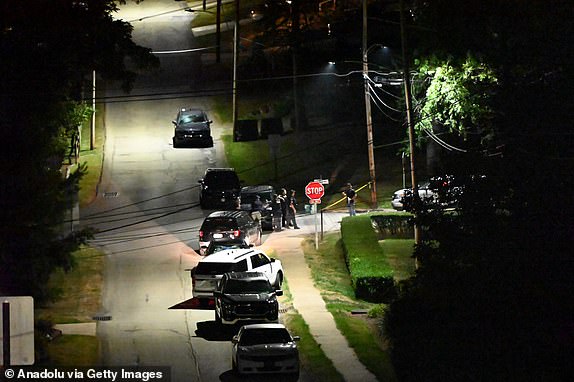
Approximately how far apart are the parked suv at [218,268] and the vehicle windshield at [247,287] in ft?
5.97

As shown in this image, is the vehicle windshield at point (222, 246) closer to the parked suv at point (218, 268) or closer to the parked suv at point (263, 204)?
the parked suv at point (218, 268)

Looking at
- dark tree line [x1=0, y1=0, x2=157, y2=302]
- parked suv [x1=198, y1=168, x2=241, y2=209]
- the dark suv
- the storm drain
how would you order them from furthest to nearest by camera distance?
the dark suv
parked suv [x1=198, y1=168, x2=241, y2=209]
the storm drain
dark tree line [x1=0, y1=0, x2=157, y2=302]

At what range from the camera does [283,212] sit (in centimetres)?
4312

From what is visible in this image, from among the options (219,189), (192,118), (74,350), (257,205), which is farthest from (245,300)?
(192,118)

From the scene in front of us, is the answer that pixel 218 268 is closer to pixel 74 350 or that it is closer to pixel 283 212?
pixel 74 350

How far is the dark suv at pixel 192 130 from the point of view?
56188 millimetres

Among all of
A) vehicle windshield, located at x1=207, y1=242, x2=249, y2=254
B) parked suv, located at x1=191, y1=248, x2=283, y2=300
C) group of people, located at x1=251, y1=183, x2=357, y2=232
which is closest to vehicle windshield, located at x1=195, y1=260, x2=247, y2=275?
parked suv, located at x1=191, y1=248, x2=283, y2=300

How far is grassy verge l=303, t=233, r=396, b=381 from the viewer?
88.6ft

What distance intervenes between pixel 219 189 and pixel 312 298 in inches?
519

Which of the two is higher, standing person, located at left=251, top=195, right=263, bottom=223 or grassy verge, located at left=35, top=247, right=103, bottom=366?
standing person, located at left=251, top=195, right=263, bottom=223

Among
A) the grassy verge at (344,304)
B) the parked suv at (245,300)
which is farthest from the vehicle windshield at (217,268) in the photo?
the grassy verge at (344,304)

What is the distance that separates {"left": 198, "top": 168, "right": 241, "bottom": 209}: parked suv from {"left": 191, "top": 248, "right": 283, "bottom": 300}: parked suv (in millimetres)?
12450

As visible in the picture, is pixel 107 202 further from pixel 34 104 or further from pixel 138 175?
pixel 34 104

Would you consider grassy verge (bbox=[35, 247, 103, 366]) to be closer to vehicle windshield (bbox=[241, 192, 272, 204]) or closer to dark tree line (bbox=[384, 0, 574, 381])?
vehicle windshield (bbox=[241, 192, 272, 204])
